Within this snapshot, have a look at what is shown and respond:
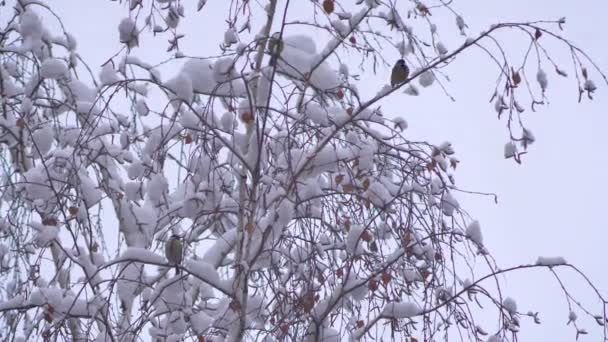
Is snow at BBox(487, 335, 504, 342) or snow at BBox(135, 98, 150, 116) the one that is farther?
snow at BBox(135, 98, 150, 116)

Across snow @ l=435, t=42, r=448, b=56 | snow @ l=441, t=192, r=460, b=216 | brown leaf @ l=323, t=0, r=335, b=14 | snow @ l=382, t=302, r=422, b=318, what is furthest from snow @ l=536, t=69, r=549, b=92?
snow @ l=382, t=302, r=422, b=318

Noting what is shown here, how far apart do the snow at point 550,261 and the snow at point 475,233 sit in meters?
0.20

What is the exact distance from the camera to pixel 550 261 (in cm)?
233

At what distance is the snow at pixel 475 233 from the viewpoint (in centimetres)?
249

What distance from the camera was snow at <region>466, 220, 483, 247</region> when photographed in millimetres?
2490

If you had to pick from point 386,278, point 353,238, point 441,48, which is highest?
point 441,48

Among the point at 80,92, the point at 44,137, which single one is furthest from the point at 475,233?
the point at 80,92

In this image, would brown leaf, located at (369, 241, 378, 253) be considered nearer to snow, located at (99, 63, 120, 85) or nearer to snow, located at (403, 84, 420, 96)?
snow, located at (403, 84, 420, 96)

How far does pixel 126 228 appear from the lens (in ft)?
10.4

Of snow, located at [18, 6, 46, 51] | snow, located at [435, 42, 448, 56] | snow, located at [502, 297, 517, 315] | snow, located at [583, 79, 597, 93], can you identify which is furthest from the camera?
snow, located at [18, 6, 46, 51]

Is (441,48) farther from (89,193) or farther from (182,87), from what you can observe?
(89,193)

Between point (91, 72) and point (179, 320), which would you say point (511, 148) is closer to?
point (179, 320)

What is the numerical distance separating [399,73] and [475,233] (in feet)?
1.97

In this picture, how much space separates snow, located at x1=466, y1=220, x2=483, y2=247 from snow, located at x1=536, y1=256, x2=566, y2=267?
203mm
